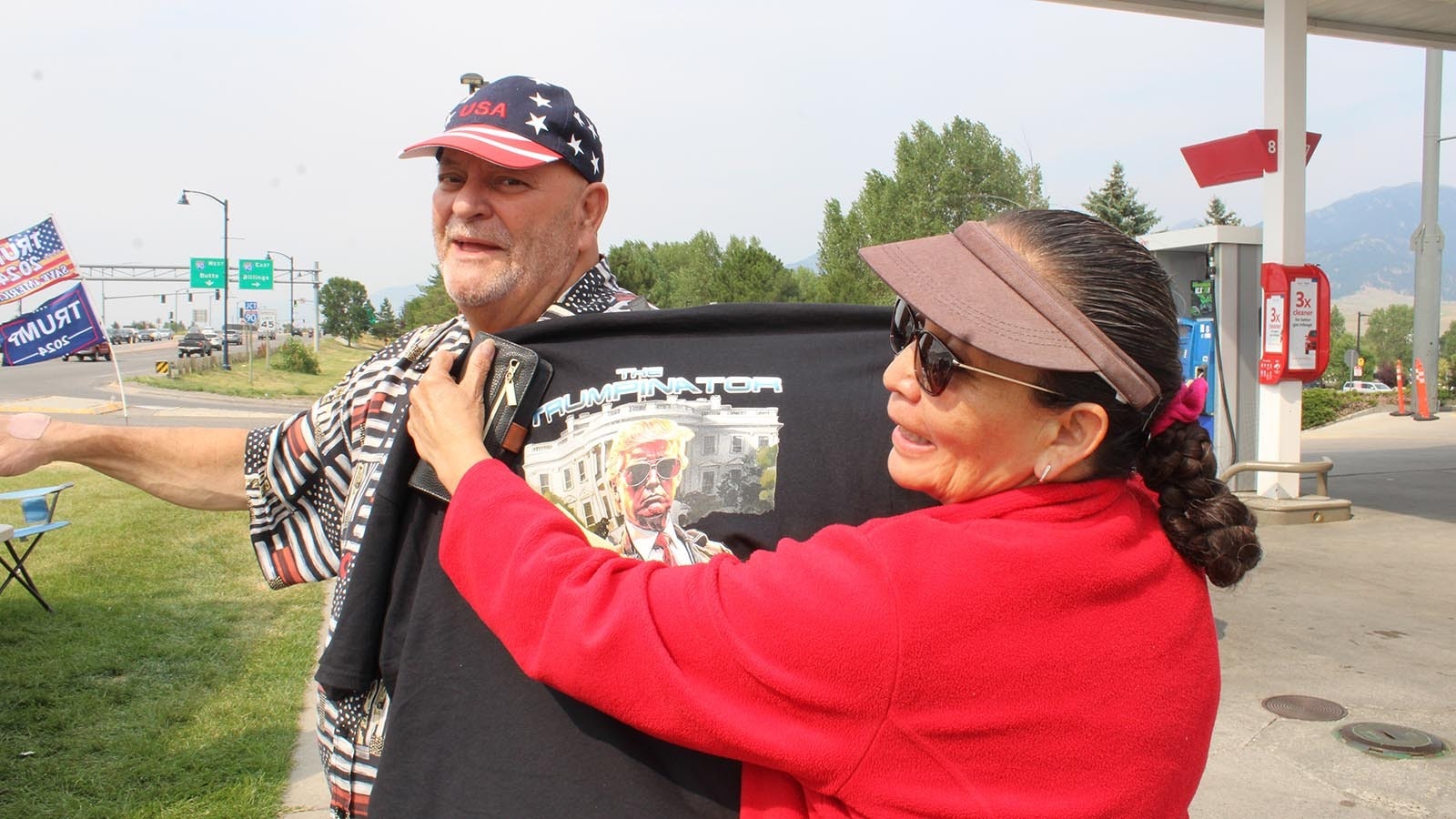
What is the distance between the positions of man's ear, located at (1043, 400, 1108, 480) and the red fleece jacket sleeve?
0.89 ft

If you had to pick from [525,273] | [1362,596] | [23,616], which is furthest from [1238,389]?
[23,616]

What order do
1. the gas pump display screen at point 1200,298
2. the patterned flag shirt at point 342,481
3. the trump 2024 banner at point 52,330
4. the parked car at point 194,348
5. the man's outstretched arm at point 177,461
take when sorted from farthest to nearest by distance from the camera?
the parked car at point 194,348 → the gas pump display screen at point 1200,298 → the trump 2024 banner at point 52,330 → the man's outstretched arm at point 177,461 → the patterned flag shirt at point 342,481

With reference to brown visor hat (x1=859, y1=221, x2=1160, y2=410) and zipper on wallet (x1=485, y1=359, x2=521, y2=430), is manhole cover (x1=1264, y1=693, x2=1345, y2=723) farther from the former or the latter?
zipper on wallet (x1=485, y1=359, x2=521, y2=430)

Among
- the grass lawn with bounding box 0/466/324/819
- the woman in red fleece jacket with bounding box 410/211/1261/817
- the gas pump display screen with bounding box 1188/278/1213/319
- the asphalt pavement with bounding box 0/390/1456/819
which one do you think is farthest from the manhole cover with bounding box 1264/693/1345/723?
the gas pump display screen with bounding box 1188/278/1213/319

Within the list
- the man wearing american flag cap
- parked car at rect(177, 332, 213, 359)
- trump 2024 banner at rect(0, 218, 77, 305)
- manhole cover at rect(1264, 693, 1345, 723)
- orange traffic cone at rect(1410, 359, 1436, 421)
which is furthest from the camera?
parked car at rect(177, 332, 213, 359)

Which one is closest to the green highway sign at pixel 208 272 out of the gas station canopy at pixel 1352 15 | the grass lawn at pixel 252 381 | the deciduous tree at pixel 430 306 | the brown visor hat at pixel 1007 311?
the grass lawn at pixel 252 381

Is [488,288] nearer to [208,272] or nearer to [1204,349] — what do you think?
[1204,349]

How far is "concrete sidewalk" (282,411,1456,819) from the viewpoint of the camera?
13.5 ft

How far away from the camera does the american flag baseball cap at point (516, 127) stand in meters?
1.98

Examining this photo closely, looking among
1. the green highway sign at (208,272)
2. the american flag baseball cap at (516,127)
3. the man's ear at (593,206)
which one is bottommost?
the man's ear at (593,206)

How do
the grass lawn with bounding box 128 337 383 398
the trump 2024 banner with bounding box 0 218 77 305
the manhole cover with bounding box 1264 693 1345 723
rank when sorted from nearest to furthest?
the manhole cover with bounding box 1264 693 1345 723
the trump 2024 banner with bounding box 0 218 77 305
the grass lawn with bounding box 128 337 383 398

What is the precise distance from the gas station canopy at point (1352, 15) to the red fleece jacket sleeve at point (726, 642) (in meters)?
10.1

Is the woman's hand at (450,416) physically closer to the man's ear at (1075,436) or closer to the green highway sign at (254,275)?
the man's ear at (1075,436)

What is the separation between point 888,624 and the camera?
1.16 m
